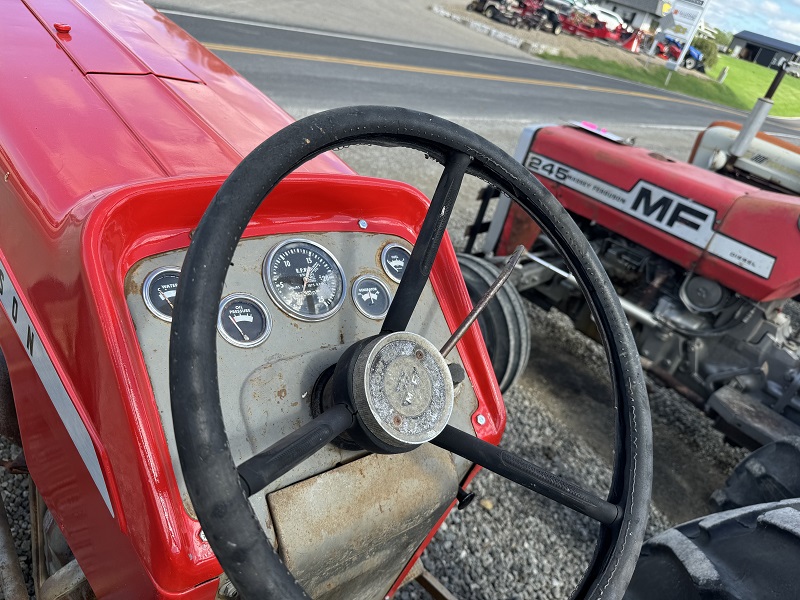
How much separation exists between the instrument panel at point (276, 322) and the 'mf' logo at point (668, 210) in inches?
81.5

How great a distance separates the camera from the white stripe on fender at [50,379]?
1067 millimetres

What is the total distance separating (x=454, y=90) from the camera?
34.2ft

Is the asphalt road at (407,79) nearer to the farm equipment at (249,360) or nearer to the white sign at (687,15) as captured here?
the farm equipment at (249,360)

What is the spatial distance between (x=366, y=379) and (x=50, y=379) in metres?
0.65

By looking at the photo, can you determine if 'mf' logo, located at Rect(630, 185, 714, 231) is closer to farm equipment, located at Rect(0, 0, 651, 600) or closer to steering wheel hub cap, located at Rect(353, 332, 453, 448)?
farm equipment, located at Rect(0, 0, 651, 600)

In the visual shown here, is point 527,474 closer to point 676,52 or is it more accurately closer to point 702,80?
point 702,80

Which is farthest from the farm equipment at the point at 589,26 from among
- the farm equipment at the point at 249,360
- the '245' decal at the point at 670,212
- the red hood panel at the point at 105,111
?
the farm equipment at the point at 249,360

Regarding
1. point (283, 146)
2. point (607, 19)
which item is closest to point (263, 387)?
point (283, 146)

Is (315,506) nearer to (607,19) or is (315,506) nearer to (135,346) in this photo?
(135,346)

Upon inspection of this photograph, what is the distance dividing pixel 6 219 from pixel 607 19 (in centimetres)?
3022

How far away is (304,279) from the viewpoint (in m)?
1.23

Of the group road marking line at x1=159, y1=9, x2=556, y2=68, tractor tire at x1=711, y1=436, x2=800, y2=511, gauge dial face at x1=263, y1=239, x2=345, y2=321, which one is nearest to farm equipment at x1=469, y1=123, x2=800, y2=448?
tractor tire at x1=711, y1=436, x2=800, y2=511

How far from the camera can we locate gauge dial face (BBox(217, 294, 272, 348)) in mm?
1105

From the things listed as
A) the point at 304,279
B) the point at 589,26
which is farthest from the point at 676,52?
the point at 304,279
